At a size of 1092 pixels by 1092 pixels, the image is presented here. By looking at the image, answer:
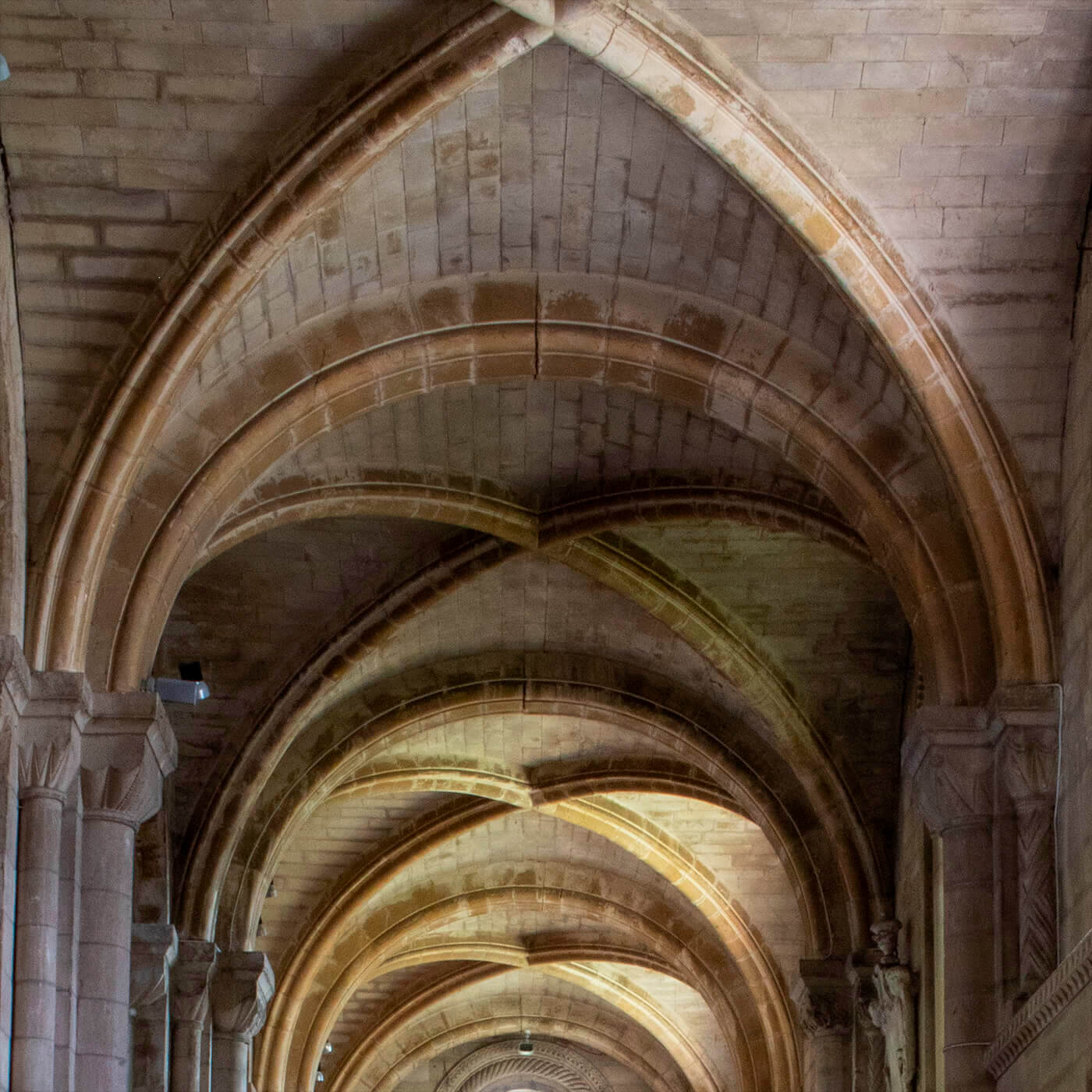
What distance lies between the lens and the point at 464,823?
60.7ft

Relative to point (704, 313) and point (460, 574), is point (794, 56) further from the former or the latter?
point (460, 574)

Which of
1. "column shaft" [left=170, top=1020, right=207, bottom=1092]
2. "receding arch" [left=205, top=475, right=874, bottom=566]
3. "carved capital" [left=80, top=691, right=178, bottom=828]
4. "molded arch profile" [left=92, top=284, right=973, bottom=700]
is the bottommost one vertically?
"carved capital" [left=80, top=691, right=178, bottom=828]

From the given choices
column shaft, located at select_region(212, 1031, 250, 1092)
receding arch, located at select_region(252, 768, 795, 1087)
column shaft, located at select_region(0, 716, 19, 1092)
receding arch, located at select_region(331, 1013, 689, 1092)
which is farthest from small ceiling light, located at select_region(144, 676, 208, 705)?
receding arch, located at select_region(331, 1013, 689, 1092)

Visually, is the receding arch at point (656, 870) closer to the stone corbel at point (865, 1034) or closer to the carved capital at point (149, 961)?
the stone corbel at point (865, 1034)

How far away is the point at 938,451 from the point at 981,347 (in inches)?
20.9

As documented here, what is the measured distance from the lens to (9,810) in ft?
29.6

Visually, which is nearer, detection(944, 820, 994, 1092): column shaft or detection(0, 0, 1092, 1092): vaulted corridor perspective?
detection(0, 0, 1092, 1092): vaulted corridor perspective

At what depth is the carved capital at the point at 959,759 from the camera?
9.88 m

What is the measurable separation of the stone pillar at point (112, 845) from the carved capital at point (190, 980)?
15.8 ft

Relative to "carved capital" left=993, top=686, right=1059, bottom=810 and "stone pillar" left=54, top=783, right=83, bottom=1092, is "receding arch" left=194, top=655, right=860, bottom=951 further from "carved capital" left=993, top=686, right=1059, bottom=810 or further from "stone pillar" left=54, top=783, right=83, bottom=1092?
"stone pillar" left=54, top=783, right=83, bottom=1092

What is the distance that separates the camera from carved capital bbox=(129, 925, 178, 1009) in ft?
43.4

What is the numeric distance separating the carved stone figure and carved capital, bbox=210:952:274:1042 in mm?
4390

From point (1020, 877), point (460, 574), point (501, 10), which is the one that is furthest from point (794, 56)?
point (460, 574)

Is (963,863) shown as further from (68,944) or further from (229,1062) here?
(229,1062)
